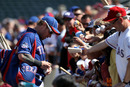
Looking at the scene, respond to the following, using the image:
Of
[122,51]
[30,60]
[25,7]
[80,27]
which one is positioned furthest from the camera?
[25,7]

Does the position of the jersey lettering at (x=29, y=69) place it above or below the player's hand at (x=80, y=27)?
below

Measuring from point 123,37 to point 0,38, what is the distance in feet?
7.78

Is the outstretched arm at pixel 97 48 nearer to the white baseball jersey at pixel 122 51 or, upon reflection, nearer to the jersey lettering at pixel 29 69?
the white baseball jersey at pixel 122 51

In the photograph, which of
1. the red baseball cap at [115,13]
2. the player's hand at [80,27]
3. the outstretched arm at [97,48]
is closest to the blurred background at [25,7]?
the player's hand at [80,27]

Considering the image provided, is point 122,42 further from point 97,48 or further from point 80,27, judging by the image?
point 80,27

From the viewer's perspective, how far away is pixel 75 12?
7246mm

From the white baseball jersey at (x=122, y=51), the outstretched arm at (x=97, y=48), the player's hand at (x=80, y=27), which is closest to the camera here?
the white baseball jersey at (x=122, y=51)

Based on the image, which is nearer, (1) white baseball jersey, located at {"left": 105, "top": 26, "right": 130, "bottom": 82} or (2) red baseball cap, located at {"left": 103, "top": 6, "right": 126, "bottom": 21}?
(1) white baseball jersey, located at {"left": 105, "top": 26, "right": 130, "bottom": 82}

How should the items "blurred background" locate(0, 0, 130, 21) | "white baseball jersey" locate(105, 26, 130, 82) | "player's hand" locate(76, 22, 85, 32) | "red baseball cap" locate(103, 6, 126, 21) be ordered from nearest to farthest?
"white baseball jersey" locate(105, 26, 130, 82), "red baseball cap" locate(103, 6, 126, 21), "player's hand" locate(76, 22, 85, 32), "blurred background" locate(0, 0, 130, 21)

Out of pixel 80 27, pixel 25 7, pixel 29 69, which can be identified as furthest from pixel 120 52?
pixel 25 7

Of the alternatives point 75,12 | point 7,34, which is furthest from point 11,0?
point 75,12

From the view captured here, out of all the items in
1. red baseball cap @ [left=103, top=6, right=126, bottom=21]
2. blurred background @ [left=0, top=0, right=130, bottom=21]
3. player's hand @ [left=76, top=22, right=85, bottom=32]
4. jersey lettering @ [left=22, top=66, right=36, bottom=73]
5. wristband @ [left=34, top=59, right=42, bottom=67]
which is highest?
red baseball cap @ [left=103, top=6, right=126, bottom=21]

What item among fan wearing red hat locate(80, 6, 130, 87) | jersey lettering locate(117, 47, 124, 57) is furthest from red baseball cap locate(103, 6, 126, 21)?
jersey lettering locate(117, 47, 124, 57)

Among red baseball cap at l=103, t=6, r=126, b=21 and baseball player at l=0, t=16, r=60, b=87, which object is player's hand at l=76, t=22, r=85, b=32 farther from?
red baseball cap at l=103, t=6, r=126, b=21
